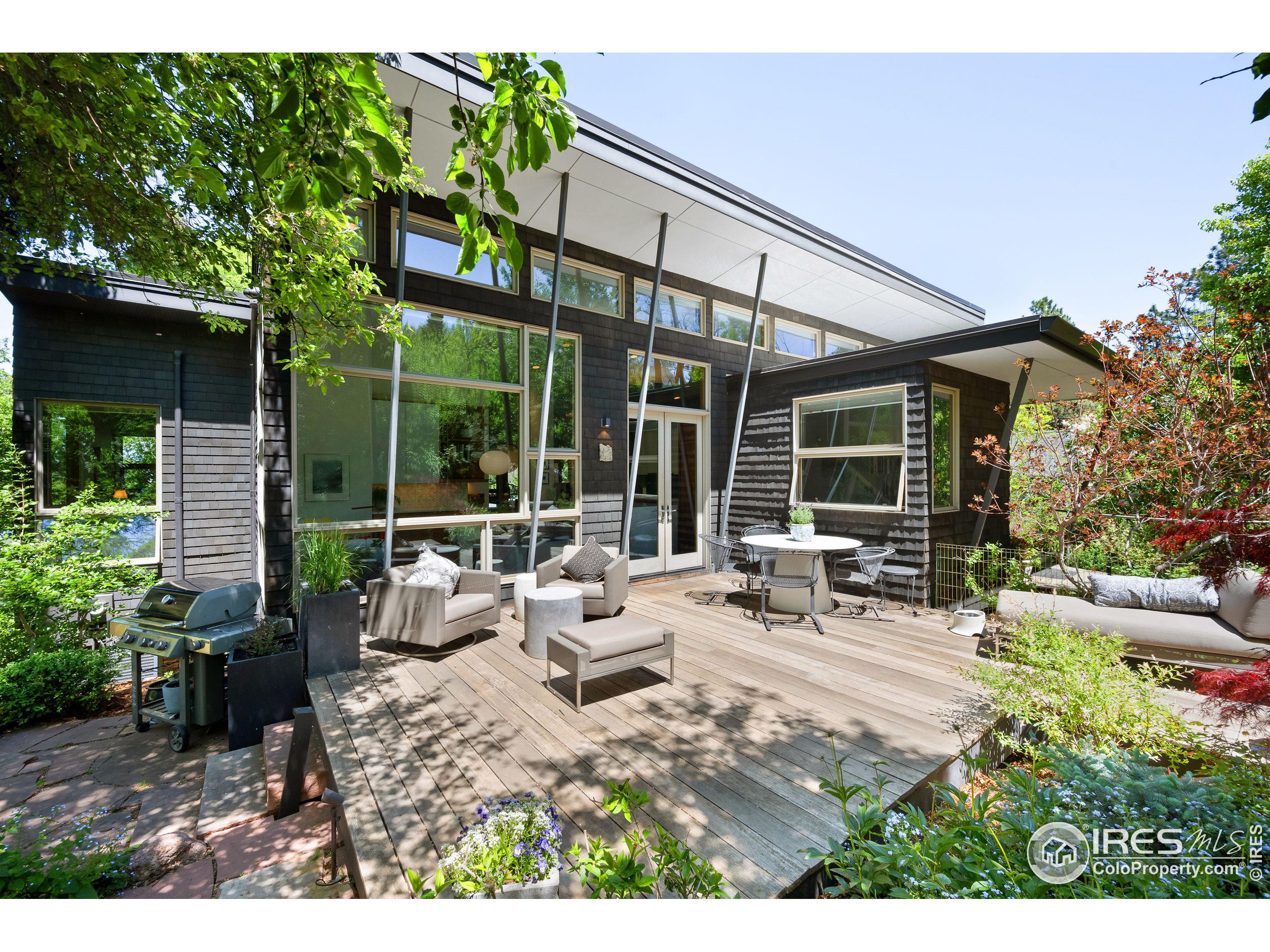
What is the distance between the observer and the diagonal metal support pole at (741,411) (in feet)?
23.0

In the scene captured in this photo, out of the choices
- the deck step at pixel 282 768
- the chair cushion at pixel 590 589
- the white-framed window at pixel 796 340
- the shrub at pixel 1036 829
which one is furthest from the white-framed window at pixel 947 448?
the deck step at pixel 282 768

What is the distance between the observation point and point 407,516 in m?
5.28

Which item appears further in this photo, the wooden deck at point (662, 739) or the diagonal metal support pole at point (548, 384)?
the diagonal metal support pole at point (548, 384)

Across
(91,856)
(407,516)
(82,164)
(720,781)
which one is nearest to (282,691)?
(91,856)

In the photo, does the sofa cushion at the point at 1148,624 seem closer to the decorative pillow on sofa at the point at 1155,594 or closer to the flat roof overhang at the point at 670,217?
the decorative pillow on sofa at the point at 1155,594

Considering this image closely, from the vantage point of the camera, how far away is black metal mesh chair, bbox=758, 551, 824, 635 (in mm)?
5082

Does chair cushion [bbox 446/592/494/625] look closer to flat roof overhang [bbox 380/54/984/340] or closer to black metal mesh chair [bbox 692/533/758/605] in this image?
black metal mesh chair [bbox 692/533/758/605]

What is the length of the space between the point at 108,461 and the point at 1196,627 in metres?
10.1

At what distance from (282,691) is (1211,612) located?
728 centimetres

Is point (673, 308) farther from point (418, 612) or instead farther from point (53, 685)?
point (53, 685)

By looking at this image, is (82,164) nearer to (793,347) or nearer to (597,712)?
(597,712)

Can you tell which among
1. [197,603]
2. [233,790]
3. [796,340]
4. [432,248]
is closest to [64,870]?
[233,790]

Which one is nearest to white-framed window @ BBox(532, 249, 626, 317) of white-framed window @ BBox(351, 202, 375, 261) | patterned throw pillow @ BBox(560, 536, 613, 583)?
white-framed window @ BBox(351, 202, 375, 261)

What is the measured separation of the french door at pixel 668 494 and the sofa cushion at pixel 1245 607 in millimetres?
5337
